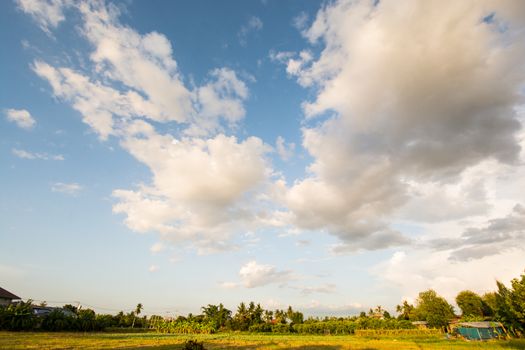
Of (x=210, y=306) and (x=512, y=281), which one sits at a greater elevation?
(x=210, y=306)

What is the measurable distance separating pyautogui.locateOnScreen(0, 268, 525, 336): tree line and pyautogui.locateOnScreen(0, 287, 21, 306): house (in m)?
11.7

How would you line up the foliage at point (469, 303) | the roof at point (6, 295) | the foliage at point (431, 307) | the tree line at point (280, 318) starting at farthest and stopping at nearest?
the foliage at point (469, 303), the foliage at point (431, 307), the roof at point (6, 295), the tree line at point (280, 318)

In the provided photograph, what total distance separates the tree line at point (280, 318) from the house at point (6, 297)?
11.7 m

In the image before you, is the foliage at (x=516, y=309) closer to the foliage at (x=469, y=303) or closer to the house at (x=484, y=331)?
the house at (x=484, y=331)

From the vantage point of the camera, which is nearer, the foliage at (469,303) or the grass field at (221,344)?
the grass field at (221,344)

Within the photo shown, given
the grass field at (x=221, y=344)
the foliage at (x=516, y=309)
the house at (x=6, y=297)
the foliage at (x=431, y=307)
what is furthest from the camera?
the foliage at (x=431, y=307)

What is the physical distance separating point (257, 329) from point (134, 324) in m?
44.4

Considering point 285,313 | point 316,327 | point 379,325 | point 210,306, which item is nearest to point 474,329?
point 379,325

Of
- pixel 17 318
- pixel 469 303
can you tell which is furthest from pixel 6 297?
pixel 469 303

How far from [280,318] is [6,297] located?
81.1m

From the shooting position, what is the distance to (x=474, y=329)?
5678 cm

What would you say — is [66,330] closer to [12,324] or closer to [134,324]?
[12,324]

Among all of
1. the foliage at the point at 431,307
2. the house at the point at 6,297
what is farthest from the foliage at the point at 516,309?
the house at the point at 6,297

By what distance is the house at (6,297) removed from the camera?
74250 mm
